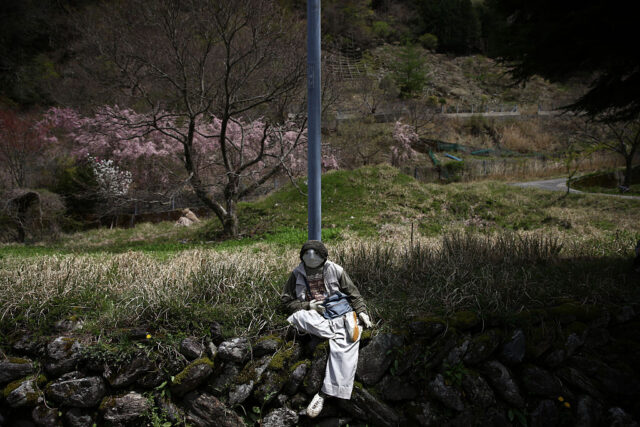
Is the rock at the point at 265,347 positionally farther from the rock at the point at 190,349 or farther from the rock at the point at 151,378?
the rock at the point at 151,378

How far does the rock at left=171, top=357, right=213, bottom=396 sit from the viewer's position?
2.92 meters

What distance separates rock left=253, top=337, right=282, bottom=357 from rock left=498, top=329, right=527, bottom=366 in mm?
1859

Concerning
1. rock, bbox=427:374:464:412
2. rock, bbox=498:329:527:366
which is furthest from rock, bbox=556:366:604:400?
rock, bbox=427:374:464:412

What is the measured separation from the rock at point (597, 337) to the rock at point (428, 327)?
1.27 metres

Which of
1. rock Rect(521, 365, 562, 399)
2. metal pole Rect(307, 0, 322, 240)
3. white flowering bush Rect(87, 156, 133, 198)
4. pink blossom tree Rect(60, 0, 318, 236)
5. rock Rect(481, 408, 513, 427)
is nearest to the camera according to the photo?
rock Rect(481, 408, 513, 427)

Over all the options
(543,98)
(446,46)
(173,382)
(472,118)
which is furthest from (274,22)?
(446,46)

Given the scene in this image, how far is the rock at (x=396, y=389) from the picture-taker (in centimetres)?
288

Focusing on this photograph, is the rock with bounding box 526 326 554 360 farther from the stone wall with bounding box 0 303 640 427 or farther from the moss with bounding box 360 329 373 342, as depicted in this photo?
the moss with bounding box 360 329 373 342

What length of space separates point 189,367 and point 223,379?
296mm

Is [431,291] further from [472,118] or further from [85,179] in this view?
[472,118]

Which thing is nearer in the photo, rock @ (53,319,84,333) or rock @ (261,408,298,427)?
rock @ (261,408,298,427)

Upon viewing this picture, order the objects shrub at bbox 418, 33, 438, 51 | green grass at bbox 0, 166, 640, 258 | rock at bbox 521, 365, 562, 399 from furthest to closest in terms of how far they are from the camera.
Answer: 1. shrub at bbox 418, 33, 438, 51
2. green grass at bbox 0, 166, 640, 258
3. rock at bbox 521, 365, 562, 399

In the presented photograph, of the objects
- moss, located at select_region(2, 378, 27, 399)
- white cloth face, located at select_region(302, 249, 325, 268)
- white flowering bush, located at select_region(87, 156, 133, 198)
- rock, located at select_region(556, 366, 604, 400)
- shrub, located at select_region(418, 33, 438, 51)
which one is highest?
shrub, located at select_region(418, 33, 438, 51)

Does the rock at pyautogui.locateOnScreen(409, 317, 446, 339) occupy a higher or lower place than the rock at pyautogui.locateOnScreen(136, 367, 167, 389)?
higher
